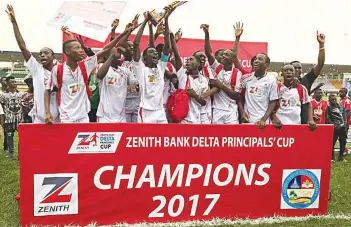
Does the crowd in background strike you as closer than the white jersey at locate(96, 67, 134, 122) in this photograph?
Yes

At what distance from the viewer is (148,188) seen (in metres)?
4.36

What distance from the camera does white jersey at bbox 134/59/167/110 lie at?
4918 mm

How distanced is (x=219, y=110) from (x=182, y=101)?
665mm

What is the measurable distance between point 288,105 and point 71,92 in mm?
2845

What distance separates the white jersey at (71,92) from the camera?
4.50 m

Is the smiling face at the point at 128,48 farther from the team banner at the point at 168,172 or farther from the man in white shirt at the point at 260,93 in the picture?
the man in white shirt at the point at 260,93

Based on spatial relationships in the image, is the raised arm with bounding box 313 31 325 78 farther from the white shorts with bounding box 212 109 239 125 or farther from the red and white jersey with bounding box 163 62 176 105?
the red and white jersey with bounding box 163 62 176 105

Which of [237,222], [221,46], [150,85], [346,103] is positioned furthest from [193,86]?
[346,103]

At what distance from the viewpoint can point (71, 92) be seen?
454 cm

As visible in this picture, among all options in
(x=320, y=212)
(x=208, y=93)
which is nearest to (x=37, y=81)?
(x=208, y=93)

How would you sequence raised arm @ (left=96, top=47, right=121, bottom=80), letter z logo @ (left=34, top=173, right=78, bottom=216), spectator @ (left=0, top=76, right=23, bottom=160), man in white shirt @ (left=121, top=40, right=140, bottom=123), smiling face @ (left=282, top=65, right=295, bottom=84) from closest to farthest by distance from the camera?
letter z logo @ (left=34, top=173, right=78, bottom=216)
raised arm @ (left=96, top=47, right=121, bottom=80)
smiling face @ (left=282, top=65, right=295, bottom=84)
man in white shirt @ (left=121, top=40, right=140, bottom=123)
spectator @ (left=0, top=76, right=23, bottom=160)

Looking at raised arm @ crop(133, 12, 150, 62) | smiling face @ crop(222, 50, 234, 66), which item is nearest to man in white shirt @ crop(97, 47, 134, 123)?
raised arm @ crop(133, 12, 150, 62)

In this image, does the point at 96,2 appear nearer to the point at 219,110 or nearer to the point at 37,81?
the point at 37,81

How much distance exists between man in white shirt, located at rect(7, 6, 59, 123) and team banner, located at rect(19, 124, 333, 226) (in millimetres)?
673
